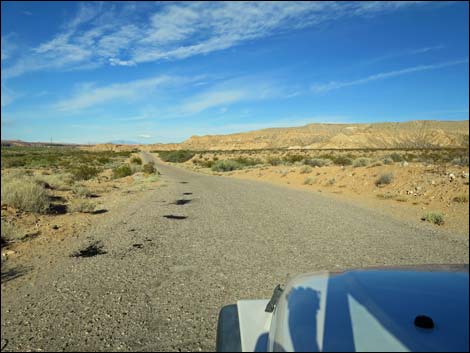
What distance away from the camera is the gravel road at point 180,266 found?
352 centimetres

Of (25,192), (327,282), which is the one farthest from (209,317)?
(25,192)

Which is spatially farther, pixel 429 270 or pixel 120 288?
Answer: pixel 120 288

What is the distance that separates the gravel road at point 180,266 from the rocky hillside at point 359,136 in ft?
286

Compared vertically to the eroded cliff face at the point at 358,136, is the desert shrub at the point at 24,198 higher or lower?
lower

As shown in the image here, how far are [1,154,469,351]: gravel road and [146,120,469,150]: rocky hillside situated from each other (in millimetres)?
87306

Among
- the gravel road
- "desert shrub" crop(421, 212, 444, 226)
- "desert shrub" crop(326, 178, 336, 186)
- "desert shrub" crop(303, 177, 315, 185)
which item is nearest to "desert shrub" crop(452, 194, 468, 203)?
"desert shrub" crop(421, 212, 444, 226)

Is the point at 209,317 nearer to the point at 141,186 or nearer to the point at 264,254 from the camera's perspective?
the point at 264,254

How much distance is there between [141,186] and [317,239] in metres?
12.5

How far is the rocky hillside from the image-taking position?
97375mm

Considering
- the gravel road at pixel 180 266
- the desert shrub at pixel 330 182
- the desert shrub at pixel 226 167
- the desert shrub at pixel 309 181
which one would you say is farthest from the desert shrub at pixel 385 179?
the desert shrub at pixel 226 167

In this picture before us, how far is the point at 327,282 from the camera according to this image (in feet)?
6.47

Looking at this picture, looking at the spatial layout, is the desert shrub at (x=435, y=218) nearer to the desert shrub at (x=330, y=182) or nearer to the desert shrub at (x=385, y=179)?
the desert shrub at (x=385, y=179)

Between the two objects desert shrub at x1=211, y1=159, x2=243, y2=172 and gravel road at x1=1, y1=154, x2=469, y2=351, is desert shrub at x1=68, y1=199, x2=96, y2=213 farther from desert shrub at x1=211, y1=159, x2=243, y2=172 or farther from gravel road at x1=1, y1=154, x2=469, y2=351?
Result: desert shrub at x1=211, y1=159, x2=243, y2=172

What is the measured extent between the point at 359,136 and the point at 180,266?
11734cm
